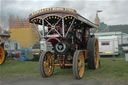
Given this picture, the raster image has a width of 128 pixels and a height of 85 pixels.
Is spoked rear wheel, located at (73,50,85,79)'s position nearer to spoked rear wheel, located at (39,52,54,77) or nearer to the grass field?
the grass field

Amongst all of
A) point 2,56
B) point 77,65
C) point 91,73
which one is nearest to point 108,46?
point 91,73

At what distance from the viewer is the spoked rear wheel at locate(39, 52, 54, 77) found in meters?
5.92

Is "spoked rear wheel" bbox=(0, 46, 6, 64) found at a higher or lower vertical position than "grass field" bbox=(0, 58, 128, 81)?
higher

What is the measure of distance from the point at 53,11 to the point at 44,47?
1242mm

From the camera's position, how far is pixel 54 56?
665cm

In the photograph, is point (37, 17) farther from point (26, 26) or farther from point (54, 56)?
point (26, 26)

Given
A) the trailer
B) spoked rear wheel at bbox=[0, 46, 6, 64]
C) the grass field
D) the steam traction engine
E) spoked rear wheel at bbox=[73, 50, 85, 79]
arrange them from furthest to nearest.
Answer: the trailer < spoked rear wheel at bbox=[0, 46, 6, 64] < the grass field < the steam traction engine < spoked rear wheel at bbox=[73, 50, 85, 79]

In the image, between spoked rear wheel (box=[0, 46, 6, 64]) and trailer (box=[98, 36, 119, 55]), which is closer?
spoked rear wheel (box=[0, 46, 6, 64])

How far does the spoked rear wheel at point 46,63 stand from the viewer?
19.4 ft

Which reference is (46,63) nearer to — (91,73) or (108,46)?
(91,73)

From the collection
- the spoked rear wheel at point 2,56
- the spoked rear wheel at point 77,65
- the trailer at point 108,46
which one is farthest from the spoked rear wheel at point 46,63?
the trailer at point 108,46

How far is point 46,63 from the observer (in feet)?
20.5

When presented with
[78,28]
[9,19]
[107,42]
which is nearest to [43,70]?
[78,28]

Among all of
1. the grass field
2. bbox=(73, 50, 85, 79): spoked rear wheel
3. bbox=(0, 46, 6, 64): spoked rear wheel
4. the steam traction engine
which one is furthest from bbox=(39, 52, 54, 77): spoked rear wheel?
bbox=(0, 46, 6, 64): spoked rear wheel
